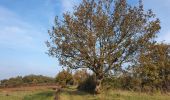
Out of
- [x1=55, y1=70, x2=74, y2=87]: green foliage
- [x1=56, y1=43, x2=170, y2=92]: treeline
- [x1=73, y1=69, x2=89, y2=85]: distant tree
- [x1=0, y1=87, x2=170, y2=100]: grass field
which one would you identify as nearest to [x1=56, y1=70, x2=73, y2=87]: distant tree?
[x1=55, y1=70, x2=74, y2=87]: green foliage

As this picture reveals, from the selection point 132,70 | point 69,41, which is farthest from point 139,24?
point 69,41

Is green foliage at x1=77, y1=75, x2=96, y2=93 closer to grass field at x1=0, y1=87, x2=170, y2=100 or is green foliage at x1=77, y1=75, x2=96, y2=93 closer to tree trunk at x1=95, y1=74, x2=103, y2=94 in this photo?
tree trunk at x1=95, y1=74, x2=103, y2=94

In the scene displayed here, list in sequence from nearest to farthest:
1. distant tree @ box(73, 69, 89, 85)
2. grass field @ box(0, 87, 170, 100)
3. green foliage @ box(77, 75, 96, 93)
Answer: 1. grass field @ box(0, 87, 170, 100)
2. green foliage @ box(77, 75, 96, 93)
3. distant tree @ box(73, 69, 89, 85)

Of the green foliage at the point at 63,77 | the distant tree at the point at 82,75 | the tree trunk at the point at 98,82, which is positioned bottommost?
the tree trunk at the point at 98,82

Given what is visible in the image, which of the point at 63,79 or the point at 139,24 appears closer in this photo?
the point at 139,24

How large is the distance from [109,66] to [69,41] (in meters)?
4.50

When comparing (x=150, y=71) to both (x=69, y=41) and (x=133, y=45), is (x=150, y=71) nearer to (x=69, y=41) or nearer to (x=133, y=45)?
(x=133, y=45)

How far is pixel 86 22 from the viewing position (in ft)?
117

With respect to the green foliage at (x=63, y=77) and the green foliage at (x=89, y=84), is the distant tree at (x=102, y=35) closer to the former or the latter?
the green foliage at (x=89, y=84)

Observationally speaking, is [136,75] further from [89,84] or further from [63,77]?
[63,77]

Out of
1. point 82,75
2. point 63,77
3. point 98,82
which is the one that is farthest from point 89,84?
point 63,77

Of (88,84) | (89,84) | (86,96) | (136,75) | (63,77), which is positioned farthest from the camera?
(63,77)

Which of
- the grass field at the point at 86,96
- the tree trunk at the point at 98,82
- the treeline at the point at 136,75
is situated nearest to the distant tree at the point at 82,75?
the treeline at the point at 136,75

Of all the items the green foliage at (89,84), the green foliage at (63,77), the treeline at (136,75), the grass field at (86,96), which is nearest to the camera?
the grass field at (86,96)
